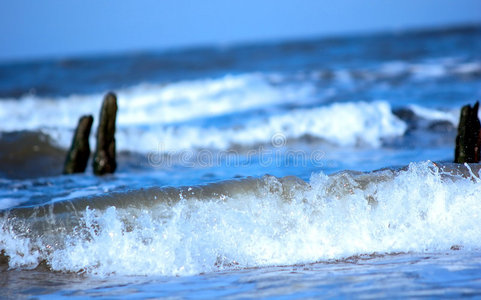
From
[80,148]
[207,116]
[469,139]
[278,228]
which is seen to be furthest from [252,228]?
[207,116]

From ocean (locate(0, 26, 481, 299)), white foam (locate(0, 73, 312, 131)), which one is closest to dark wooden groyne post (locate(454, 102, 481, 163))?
ocean (locate(0, 26, 481, 299))

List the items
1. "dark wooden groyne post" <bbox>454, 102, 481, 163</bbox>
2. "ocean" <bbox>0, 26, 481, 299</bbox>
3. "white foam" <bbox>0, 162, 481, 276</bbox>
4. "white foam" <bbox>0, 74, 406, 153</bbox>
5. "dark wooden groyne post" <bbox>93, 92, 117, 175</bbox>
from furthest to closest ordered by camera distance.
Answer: "white foam" <bbox>0, 74, 406, 153</bbox> → "dark wooden groyne post" <bbox>93, 92, 117, 175</bbox> → "dark wooden groyne post" <bbox>454, 102, 481, 163</bbox> → "white foam" <bbox>0, 162, 481, 276</bbox> → "ocean" <bbox>0, 26, 481, 299</bbox>

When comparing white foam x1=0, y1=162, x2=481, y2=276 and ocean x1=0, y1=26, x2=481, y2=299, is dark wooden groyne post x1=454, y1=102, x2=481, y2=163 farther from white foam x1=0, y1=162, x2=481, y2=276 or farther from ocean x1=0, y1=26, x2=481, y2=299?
white foam x1=0, y1=162, x2=481, y2=276

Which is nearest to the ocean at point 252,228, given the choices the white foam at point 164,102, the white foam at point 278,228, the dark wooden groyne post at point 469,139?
the white foam at point 278,228

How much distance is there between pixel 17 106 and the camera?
579 inches

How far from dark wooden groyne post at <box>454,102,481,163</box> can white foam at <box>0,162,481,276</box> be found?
0.84m

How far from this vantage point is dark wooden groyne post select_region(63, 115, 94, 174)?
20.8 ft

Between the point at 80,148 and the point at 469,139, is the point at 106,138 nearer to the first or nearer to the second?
the point at 80,148

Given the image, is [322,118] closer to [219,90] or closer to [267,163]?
[267,163]

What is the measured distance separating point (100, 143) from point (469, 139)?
13.0 ft

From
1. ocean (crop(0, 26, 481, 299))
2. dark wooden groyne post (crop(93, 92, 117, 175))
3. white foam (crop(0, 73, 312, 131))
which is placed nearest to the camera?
ocean (crop(0, 26, 481, 299))

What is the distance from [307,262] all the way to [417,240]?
850 mm

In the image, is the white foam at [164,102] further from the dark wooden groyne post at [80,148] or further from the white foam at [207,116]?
the dark wooden groyne post at [80,148]

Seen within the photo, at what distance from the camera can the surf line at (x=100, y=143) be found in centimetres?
616
